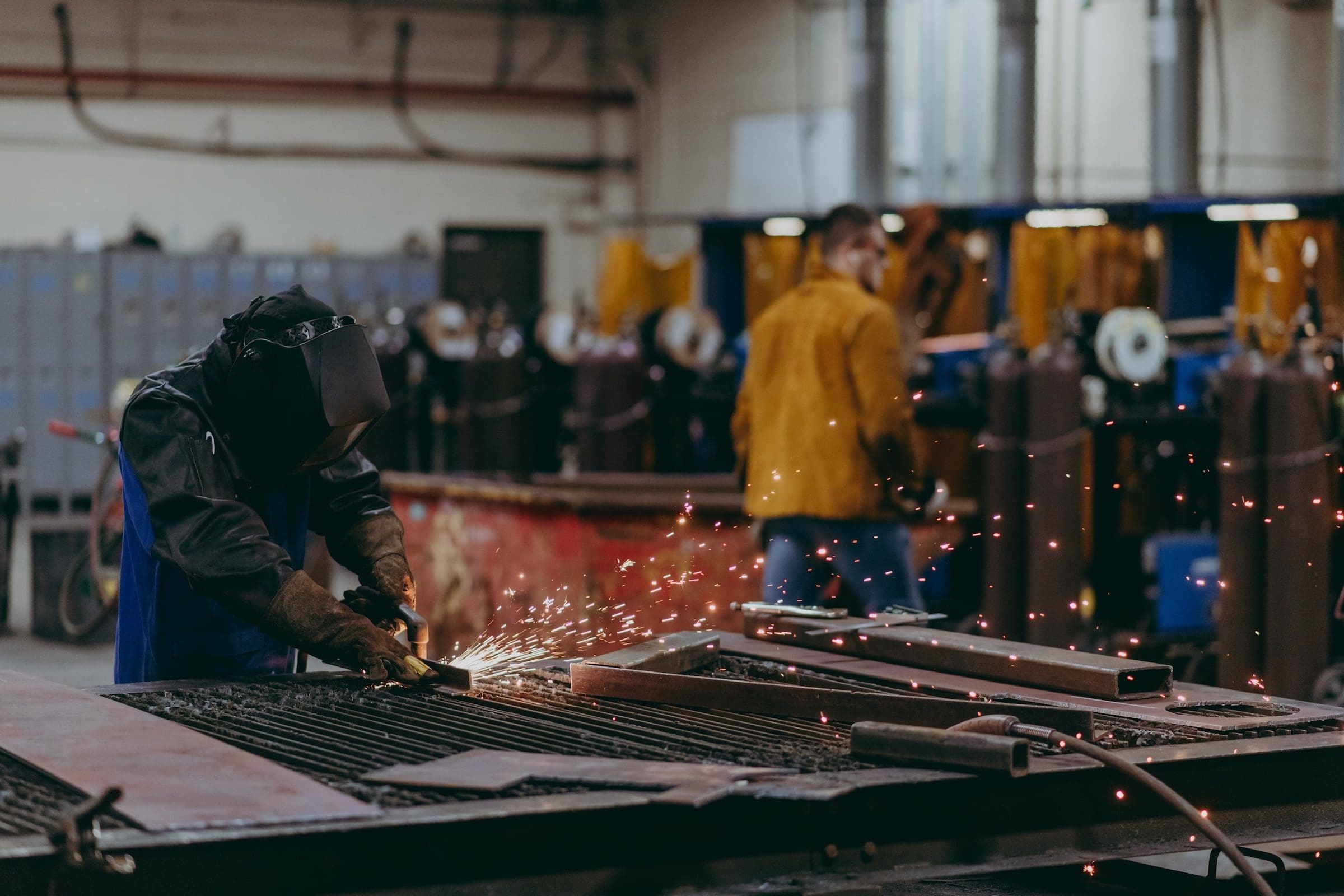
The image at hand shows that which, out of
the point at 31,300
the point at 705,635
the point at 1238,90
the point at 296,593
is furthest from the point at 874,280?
the point at 31,300

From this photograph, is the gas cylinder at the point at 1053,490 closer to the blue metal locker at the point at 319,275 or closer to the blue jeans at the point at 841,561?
the blue jeans at the point at 841,561

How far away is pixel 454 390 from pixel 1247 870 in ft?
28.8

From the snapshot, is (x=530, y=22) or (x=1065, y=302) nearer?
(x=1065, y=302)

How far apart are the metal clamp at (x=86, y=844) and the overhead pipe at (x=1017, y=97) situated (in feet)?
26.6

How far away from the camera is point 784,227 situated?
31.8ft

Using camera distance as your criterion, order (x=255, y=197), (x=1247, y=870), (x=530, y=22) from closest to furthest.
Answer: (x=1247, y=870) < (x=255, y=197) < (x=530, y=22)

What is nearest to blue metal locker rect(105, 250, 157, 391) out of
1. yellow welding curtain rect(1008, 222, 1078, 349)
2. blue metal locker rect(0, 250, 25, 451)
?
blue metal locker rect(0, 250, 25, 451)

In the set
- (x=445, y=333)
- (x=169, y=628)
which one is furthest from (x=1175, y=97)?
(x=169, y=628)

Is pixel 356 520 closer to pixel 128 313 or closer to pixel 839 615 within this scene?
pixel 839 615

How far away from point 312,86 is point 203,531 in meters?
12.4

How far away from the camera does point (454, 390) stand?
33.8ft

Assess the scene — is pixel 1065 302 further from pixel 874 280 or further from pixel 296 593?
pixel 296 593

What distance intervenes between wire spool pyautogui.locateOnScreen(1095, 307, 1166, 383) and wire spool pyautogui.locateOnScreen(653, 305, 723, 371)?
277 centimetres

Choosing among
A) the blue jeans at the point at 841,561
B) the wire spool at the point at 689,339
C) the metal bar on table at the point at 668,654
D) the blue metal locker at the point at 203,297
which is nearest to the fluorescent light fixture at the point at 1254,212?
the wire spool at the point at 689,339
